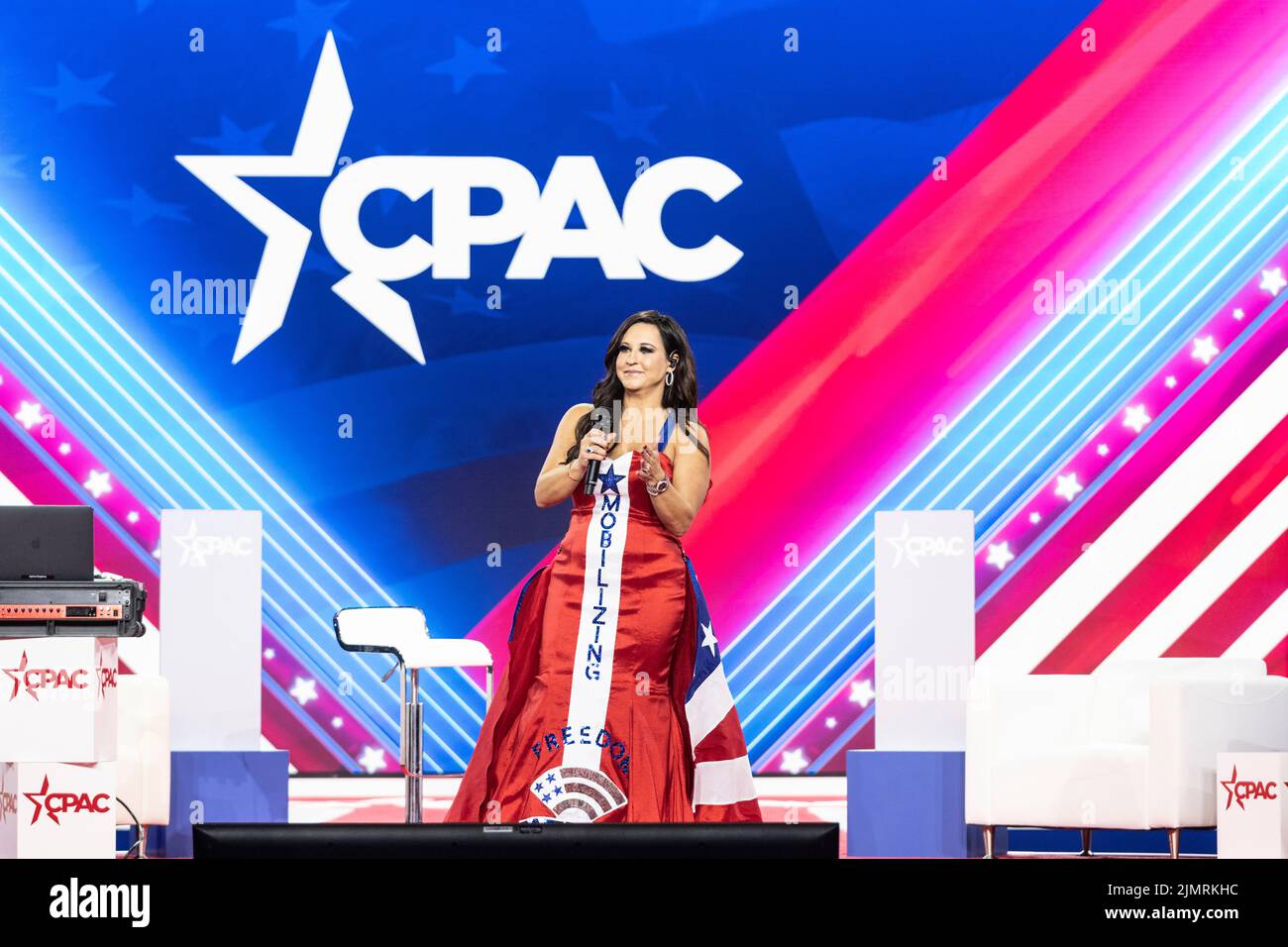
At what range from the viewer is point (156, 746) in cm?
498

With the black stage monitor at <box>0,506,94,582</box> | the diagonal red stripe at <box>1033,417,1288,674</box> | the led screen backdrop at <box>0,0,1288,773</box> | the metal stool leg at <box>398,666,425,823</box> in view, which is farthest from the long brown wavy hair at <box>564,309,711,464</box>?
the diagonal red stripe at <box>1033,417,1288,674</box>

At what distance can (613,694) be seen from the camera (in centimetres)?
421

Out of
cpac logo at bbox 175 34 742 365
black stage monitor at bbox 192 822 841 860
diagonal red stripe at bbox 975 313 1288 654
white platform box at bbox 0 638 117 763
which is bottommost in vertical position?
black stage monitor at bbox 192 822 841 860

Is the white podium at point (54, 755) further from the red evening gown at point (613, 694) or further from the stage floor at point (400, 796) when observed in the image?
the stage floor at point (400, 796)

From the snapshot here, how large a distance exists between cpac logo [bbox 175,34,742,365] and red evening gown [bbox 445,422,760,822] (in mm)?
2768

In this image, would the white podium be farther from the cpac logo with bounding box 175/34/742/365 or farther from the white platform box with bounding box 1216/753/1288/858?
the cpac logo with bounding box 175/34/742/365

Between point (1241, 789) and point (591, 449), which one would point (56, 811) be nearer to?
point (591, 449)

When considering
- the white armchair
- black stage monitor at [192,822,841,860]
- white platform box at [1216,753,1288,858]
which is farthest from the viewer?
the white armchair

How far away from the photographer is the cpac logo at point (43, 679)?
10.9 feet

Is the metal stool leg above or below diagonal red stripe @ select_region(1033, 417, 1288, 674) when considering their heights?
below

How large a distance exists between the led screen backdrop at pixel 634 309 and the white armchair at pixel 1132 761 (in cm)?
182

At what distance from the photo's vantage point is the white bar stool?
4965 mm

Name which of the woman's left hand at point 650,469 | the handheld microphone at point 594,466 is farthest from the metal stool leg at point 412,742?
the woman's left hand at point 650,469
